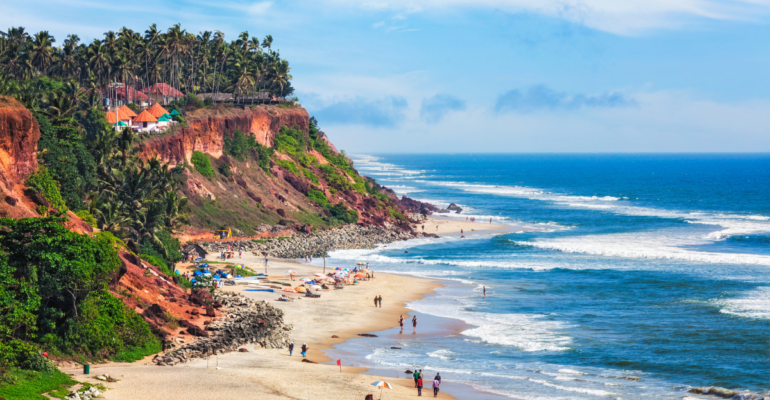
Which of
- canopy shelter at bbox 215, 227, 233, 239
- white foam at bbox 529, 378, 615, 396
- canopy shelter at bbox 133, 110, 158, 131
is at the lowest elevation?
white foam at bbox 529, 378, 615, 396

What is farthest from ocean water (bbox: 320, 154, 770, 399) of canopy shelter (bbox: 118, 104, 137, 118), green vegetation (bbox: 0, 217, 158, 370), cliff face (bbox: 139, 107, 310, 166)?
canopy shelter (bbox: 118, 104, 137, 118)

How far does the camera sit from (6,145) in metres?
37.3

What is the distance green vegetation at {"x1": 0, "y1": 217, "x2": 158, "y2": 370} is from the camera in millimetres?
27812

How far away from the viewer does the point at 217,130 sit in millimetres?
85625

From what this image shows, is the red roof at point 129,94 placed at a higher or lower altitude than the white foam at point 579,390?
higher

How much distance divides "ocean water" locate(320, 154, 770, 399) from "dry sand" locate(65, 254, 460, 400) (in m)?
3.13

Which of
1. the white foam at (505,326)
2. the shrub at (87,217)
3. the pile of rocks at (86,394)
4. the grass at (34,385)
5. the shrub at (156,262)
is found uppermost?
the shrub at (87,217)

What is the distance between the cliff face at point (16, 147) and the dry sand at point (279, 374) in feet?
39.9

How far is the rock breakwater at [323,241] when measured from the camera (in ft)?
232

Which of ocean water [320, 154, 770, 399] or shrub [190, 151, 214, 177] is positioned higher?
shrub [190, 151, 214, 177]

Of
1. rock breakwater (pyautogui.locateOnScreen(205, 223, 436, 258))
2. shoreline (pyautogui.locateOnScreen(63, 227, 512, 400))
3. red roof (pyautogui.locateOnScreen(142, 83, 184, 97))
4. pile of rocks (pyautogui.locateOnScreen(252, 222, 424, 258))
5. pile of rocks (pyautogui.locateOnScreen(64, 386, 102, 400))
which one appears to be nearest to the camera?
pile of rocks (pyautogui.locateOnScreen(64, 386, 102, 400))

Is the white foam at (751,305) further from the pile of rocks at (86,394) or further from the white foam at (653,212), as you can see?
the pile of rocks at (86,394)

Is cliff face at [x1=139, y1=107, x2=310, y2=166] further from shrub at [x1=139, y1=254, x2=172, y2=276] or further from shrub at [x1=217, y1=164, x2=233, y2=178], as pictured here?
shrub at [x1=139, y1=254, x2=172, y2=276]

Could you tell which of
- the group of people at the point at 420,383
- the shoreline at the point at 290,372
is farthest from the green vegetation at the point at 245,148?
the group of people at the point at 420,383
